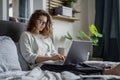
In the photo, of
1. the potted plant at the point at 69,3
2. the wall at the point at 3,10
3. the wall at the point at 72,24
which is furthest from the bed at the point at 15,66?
the potted plant at the point at 69,3

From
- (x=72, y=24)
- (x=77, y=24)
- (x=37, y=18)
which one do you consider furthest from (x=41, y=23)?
(x=77, y=24)

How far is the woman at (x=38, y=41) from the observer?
7.17 ft

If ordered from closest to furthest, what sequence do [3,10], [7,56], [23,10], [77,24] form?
1. [7,56]
2. [3,10]
3. [23,10]
4. [77,24]

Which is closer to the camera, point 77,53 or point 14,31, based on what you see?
point 77,53

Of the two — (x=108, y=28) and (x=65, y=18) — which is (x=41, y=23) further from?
(x=108, y=28)

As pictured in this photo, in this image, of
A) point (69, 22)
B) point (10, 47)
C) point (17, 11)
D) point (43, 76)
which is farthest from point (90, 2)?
point (43, 76)

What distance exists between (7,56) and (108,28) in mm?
2245

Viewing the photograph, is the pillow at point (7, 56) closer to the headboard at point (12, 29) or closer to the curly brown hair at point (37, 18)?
the headboard at point (12, 29)

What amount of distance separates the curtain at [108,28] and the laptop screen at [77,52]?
61.6 inches

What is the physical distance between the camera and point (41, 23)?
2412mm

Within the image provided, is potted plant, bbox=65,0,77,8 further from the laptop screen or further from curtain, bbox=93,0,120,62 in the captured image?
the laptop screen

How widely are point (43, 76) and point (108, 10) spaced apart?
255 cm

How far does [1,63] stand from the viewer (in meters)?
1.72

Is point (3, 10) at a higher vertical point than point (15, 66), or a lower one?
higher
